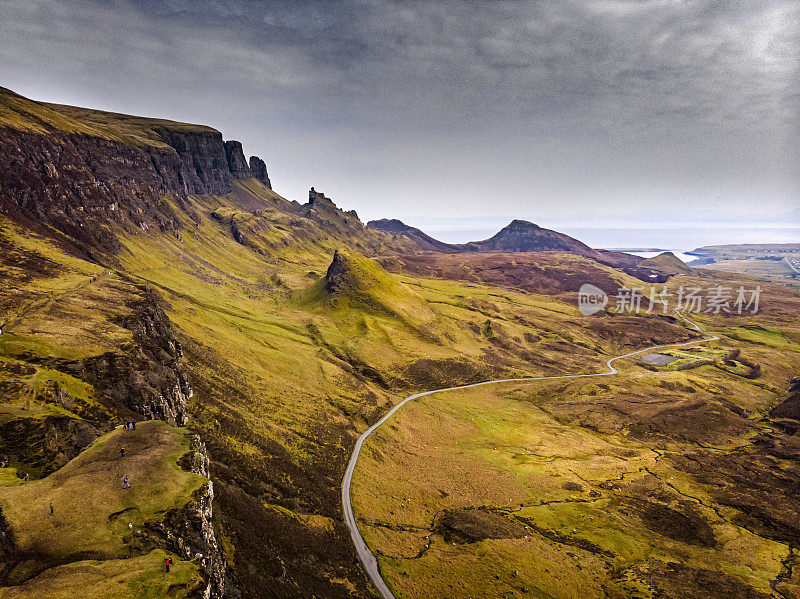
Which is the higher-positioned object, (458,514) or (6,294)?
(6,294)

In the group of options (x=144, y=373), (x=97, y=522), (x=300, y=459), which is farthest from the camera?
(x=300, y=459)

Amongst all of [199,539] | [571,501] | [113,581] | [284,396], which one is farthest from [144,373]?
[571,501]

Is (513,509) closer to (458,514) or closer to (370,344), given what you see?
(458,514)

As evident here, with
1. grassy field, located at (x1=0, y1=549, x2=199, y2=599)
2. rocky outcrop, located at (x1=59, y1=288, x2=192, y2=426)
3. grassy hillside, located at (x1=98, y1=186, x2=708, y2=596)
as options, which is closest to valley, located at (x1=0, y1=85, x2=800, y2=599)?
grassy field, located at (x1=0, y1=549, x2=199, y2=599)

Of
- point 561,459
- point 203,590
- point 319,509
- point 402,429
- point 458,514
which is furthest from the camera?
point 402,429

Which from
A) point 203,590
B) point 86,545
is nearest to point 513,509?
point 203,590

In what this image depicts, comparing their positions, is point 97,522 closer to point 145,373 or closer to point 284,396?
point 145,373

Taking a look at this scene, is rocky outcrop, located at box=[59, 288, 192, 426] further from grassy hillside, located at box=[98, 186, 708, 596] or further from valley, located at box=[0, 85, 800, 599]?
grassy hillside, located at box=[98, 186, 708, 596]

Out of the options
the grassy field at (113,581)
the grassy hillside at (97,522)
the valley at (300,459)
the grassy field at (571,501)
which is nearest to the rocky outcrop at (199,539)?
the valley at (300,459)
